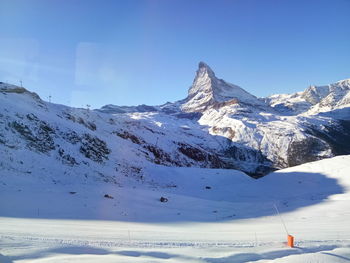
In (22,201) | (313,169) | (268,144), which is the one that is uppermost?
(268,144)

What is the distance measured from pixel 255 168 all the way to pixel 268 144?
22378 millimetres

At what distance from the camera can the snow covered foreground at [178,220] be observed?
782 centimetres

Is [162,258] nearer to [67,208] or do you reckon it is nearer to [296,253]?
[296,253]

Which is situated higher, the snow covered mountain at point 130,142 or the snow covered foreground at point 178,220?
the snow covered mountain at point 130,142

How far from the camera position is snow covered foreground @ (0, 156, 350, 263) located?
25.7ft

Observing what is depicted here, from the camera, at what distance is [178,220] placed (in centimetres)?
1725

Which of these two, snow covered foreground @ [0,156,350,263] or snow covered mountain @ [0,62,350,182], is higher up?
snow covered mountain @ [0,62,350,182]

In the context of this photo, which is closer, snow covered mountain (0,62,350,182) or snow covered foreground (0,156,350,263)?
snow covered foreground (0,156,350,263)

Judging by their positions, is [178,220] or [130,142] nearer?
[178,220]

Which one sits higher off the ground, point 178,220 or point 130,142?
point 130,142

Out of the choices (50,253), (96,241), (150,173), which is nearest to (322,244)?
(96,241)

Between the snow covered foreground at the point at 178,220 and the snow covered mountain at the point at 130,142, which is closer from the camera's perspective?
the snow covered foreground at the point at 178,220

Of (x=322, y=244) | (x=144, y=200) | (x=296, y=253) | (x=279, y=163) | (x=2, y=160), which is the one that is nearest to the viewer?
(x=296, y=253)

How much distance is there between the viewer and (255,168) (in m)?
101
